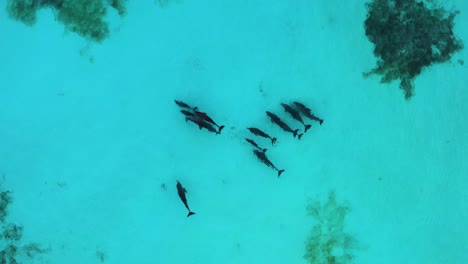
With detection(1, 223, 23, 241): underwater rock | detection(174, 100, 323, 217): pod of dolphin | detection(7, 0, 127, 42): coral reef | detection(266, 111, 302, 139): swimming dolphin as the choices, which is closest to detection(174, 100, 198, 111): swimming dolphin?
detection(174, 100, 323, 217): pod of dolphin

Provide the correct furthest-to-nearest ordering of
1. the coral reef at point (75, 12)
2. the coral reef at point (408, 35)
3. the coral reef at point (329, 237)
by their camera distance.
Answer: the coral reef at point (329, 237) → the coral reef at point (408, 35) → the coral reef at point (75, 12)

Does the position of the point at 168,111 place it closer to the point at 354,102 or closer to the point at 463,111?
Result: the point at 354,102

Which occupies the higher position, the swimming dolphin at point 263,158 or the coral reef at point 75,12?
the coral reef at point 75,12

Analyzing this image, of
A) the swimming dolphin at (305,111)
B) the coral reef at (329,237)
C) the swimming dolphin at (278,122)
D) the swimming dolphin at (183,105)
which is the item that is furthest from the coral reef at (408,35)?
the swimming dolphin at (183,105)

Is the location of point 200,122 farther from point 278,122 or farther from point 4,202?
point 4,202

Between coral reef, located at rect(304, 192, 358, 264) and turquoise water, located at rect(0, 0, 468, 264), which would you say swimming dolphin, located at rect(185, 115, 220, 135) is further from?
coral reef, located at rect(304, 192, 358, 264)

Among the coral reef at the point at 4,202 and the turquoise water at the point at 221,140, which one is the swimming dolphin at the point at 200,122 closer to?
the turquoise water at the point at 221,140
